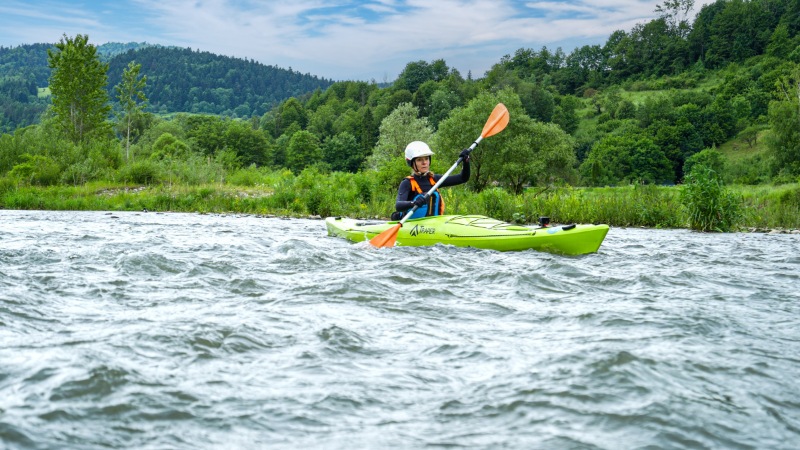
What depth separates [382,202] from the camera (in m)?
15.4

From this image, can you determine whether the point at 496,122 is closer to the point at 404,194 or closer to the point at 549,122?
the point at 404,194

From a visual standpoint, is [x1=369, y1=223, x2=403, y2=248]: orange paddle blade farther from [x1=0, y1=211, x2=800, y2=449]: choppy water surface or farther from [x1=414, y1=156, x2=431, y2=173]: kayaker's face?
[x1=0, y1=211, x2=800, y2=449]: choppy water surface

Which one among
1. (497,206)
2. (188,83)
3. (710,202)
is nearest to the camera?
(710,202)

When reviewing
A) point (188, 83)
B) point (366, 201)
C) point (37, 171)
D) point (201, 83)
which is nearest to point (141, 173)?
point (37, 171)

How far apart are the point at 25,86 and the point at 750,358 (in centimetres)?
17147

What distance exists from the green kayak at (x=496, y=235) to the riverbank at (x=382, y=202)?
17.0 feet

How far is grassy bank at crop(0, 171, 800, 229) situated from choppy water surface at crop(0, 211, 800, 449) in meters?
6.15

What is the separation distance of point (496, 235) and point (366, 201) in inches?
386

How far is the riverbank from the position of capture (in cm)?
1176

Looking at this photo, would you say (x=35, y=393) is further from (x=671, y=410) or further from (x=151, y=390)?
(x=671, y=410)

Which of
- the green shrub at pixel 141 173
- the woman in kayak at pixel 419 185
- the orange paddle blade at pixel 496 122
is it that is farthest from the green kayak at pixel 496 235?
the green shrub at pixel 141 173

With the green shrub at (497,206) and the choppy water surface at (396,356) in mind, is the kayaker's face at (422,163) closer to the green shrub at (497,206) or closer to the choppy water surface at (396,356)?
the choppy water surface at (396,356)

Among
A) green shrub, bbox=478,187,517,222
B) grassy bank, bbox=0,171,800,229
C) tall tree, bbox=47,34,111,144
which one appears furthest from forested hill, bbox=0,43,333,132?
green shrub, bbox=478,187,517,222

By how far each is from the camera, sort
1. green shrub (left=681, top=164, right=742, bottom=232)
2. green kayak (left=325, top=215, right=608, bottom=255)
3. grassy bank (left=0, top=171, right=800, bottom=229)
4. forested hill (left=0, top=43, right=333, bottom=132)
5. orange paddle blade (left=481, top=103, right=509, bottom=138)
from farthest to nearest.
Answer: forested hill (left=0, top=43, right=333, bottom=132)
grassy bank (left=0, top=171, right=800, bottom=229)
green shrub (left=681, top=164, right=742, bottom=232)
orange paddle blade (left=481, top=103, right=509, bottom=138)
green kayak (left=325, top=215, right=608, bottom=255)
